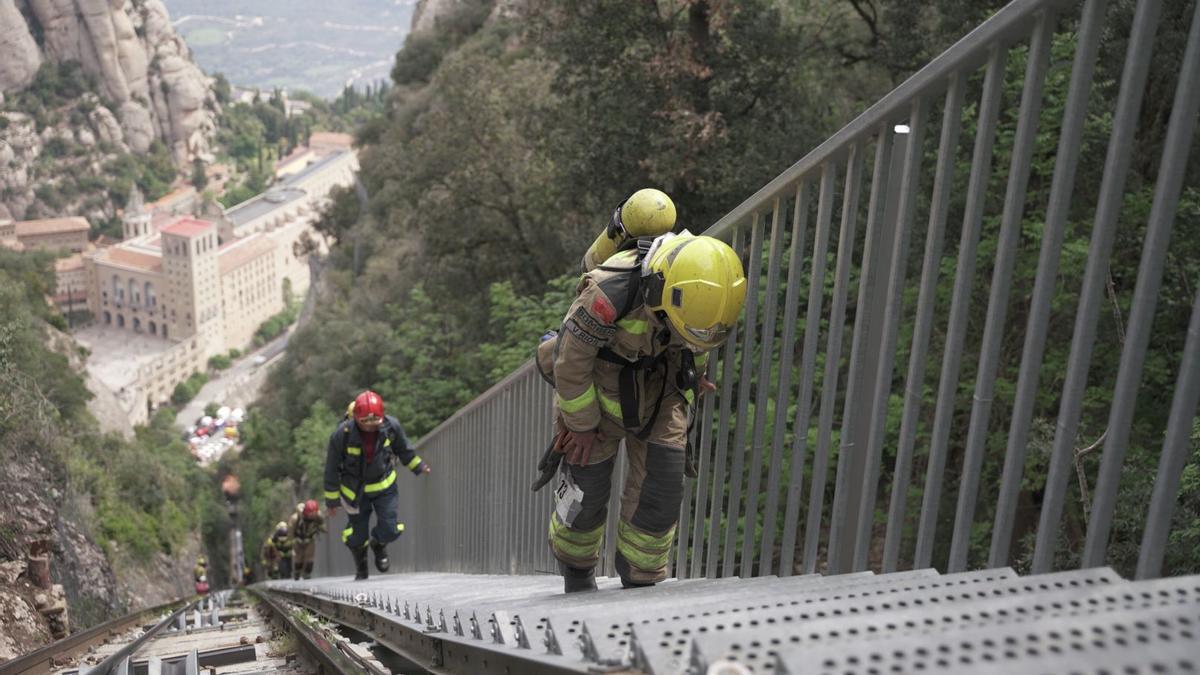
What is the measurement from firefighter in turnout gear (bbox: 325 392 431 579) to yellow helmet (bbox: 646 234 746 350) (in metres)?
5.12

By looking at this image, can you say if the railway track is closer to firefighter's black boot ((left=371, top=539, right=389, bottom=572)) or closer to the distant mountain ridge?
firefighter's black boot ((left=371, top=539, right=389, bottom=572))

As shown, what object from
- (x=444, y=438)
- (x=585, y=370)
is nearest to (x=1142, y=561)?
(x=585, y=370)

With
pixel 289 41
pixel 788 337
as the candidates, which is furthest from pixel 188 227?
pixel 788 337

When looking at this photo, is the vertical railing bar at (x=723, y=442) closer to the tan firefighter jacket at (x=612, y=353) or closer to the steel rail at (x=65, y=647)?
the tan firefighter jacket at (x=612, y=353)

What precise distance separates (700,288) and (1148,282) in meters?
1.69

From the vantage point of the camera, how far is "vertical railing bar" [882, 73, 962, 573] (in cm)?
269

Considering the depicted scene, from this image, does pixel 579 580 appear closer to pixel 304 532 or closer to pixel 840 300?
pixel 840 300

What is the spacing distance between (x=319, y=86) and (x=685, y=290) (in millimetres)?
165199

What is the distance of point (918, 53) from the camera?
1584 cm

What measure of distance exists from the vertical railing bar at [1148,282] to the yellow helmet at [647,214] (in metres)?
2.40

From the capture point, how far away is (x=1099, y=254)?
2.20 meters

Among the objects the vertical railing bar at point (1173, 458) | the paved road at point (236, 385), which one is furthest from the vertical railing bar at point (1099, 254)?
the paved road at point (236, 385)

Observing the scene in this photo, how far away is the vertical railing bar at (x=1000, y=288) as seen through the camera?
2.39m

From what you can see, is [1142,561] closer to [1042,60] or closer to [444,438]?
[1042,60]
